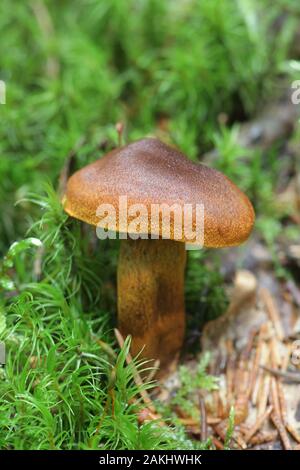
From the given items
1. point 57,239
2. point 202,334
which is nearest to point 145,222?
point 57,239

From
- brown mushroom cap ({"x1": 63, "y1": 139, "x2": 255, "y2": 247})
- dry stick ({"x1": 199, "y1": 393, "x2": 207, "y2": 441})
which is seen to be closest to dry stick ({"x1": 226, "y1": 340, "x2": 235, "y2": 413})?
dry stick ({"x1": 199, "y1": 393, "x2": 207, "y2": 441})

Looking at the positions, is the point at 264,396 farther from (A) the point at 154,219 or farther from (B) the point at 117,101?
(B) the point at 117,101

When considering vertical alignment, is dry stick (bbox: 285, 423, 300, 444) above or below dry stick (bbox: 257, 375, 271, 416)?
below

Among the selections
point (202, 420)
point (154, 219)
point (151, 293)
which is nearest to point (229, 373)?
point (202, 420)

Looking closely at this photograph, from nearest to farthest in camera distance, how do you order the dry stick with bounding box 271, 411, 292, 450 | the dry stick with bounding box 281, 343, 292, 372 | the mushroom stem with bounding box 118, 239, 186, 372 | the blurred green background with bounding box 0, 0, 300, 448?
the dry stick with bounding box 271, 411, 292, 450 → the mushroom stem with bounding box 118, 239, 186, 372 → the dry stick with bounding box 281, 343, 292, 372 → the blurred green background with bounding box 0, 0, 300, 448

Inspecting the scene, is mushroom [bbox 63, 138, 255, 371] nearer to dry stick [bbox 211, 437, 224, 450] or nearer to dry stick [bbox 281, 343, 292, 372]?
dry stick [bbox 211, 437, 224, 450]

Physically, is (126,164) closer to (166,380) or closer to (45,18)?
(166,380)

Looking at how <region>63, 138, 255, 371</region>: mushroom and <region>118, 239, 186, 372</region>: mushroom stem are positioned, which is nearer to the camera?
<region>63, 138, 255, 371</region>: mushroom
